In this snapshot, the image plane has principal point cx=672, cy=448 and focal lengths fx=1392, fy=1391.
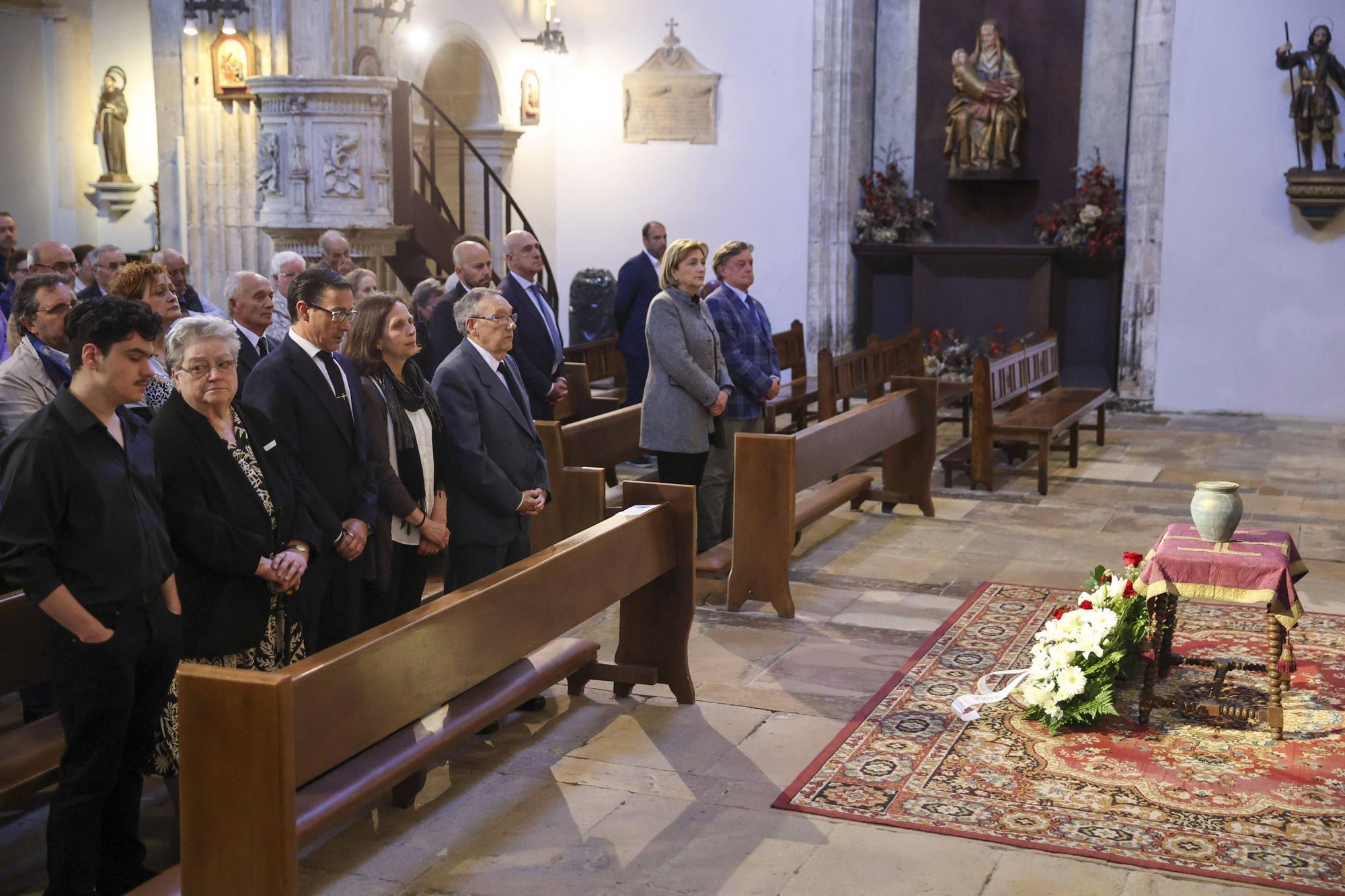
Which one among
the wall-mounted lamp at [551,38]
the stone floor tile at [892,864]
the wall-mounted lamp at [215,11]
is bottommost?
the stone floor tile at [892,864]

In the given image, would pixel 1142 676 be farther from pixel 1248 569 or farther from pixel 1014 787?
pixel 1014 787

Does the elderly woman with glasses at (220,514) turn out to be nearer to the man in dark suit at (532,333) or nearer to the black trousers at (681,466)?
the black trousers at (681,466)

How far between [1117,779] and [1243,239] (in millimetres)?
8305

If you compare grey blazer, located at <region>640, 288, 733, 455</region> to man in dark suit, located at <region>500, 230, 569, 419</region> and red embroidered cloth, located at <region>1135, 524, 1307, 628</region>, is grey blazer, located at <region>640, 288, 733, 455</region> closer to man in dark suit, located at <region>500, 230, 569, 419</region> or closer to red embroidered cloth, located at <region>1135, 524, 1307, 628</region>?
man in dark suit, located at <region>500, 230, 569, 419</region>

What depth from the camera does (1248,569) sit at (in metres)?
4.30

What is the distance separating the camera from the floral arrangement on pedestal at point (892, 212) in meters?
12.5

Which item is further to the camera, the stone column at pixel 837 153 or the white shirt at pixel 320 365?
the stone column at pixel 837 153

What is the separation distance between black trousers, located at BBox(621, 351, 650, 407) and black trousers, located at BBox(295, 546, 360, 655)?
4.47m

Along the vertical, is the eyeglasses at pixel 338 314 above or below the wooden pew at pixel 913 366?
above

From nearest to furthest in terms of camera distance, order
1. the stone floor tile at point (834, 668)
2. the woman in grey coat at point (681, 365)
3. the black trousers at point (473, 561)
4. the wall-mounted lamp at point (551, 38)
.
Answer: the black trousers at point (473, 561) < the stone floor tile at point (834, 668) < the woman in grey coat at point (681, 365) < the wall-mounted lamp at point (551, 38)

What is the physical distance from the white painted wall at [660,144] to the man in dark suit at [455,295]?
19.9 feet

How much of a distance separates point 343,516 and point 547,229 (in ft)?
32.5

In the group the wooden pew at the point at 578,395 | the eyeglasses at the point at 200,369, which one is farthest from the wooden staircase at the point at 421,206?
the eyeglasses at the point at 200,369

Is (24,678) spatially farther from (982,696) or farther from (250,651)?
(982,696)
